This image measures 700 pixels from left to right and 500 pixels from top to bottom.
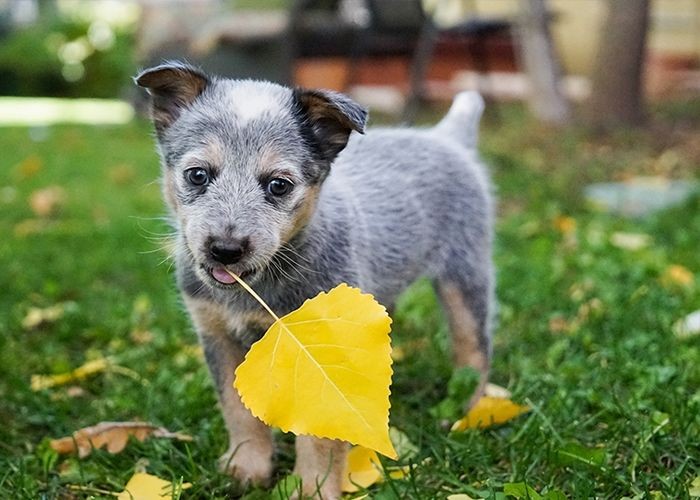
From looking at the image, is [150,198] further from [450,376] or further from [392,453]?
[392,453]

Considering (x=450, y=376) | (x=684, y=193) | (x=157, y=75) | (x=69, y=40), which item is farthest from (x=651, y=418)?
(x=69, y=40)

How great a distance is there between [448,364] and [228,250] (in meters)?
1.73

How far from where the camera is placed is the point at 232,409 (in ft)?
10.3

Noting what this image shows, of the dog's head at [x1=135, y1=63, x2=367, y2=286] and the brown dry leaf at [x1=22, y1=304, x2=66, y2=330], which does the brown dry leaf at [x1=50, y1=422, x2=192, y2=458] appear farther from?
the brown dry leaf at [x1=22, y1=304, x2=66, y2=330]

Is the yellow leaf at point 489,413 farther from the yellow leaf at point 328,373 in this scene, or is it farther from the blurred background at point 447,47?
the blurred background at point 447,47

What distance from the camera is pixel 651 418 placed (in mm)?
3109

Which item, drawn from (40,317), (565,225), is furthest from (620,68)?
(40,317)

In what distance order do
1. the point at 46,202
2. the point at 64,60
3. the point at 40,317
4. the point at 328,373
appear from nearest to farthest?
the point at 328,373 < the point at 40,317 < the point at 46,202 < the point at 64,60

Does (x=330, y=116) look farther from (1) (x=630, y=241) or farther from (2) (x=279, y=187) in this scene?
(1) (x=630, y=241)

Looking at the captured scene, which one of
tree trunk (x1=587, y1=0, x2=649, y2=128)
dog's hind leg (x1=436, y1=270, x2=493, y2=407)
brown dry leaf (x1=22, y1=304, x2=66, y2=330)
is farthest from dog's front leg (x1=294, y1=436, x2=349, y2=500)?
tree trunk (x1=587, y1=0, x2=649, y2=128)

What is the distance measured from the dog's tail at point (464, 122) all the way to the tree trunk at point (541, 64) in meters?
5.62

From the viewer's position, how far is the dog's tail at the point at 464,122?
427cm

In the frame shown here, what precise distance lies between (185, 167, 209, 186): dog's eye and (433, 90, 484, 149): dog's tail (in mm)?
1574

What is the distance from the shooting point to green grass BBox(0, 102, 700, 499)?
296 cm
